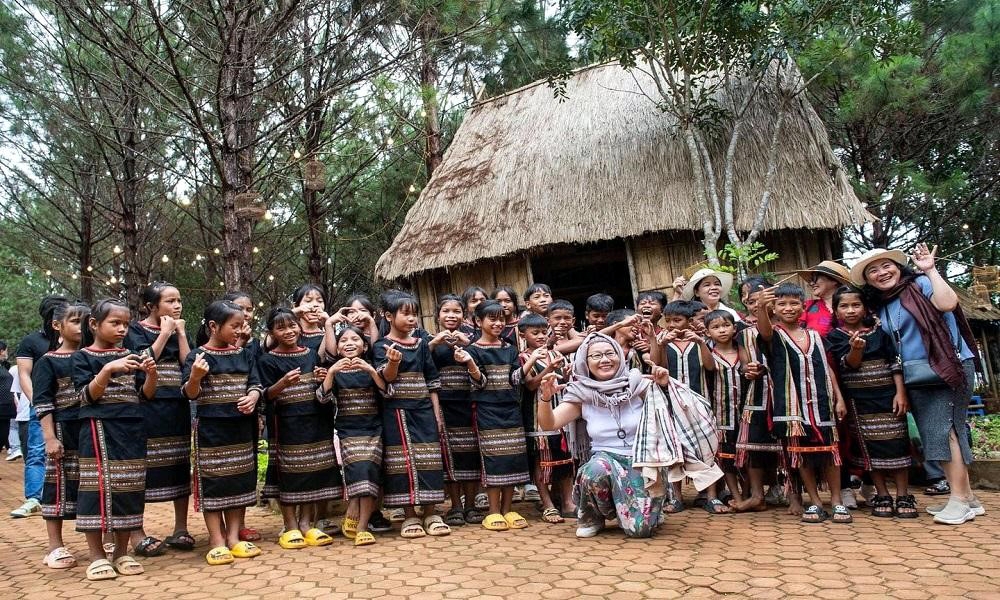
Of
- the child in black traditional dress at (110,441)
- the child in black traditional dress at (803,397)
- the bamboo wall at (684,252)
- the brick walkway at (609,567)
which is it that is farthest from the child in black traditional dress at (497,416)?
the bamboo wall at (684,252)

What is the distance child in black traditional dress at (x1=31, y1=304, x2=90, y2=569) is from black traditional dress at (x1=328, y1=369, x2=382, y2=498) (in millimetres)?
1404

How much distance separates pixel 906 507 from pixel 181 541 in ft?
14.4

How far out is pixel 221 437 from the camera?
390 cm

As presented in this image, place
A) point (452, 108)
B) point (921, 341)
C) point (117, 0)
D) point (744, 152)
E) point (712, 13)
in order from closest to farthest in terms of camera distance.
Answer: point (921, 341)
point (117, 0)
point (712, 13)
point (744, 152)
point (452, 108)

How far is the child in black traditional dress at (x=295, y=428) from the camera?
163 inches

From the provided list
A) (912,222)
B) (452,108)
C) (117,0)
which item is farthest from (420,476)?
(912,222)

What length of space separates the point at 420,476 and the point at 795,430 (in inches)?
89.9

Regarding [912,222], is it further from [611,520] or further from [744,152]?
[611,520]

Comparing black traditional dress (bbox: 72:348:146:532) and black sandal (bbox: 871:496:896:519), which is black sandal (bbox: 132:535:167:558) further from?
black sandal (bbox: 871:496:896:519)

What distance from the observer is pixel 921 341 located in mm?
4008

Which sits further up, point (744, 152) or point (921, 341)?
point (744, 152)

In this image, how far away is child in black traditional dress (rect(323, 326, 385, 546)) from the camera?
4.14 meters

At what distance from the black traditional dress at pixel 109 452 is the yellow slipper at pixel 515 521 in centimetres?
211

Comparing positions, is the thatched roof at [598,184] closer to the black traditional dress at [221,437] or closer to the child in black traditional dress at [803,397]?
the child in black traditional dress at [803,397]
